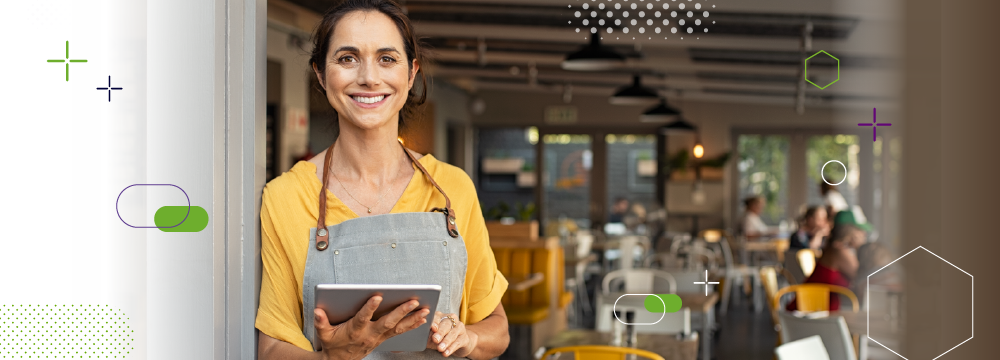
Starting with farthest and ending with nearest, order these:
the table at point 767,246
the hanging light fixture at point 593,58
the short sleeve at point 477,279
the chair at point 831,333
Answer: the table at point 767,246 → the hanging light fixture at point 593,58 → the chair at point 831,333 → the short sleeve at point 477,279

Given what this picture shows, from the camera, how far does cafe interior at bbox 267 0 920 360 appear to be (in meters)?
1.90

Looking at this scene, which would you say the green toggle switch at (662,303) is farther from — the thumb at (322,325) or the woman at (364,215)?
the thumb at (322,325)

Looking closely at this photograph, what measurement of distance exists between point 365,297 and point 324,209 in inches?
13.0

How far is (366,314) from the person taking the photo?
1.33 m

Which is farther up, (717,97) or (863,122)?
(717,97)

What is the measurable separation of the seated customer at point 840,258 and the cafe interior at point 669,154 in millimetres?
14

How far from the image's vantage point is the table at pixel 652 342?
288 centimetres

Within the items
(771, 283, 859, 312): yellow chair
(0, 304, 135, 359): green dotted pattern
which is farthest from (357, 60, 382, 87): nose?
(771, 283, 859, 312): yellow chair

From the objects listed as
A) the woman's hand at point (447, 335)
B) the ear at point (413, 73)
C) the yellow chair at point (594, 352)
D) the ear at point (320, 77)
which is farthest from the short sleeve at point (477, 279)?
the yellow chair at point (594, 352)

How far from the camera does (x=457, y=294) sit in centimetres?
166

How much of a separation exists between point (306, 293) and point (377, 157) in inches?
12.0

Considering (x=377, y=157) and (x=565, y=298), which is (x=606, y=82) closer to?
(x=565, y=298)

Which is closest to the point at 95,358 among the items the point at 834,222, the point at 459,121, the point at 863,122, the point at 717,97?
the point at 863,122

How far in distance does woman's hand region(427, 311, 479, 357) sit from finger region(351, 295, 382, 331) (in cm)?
16
